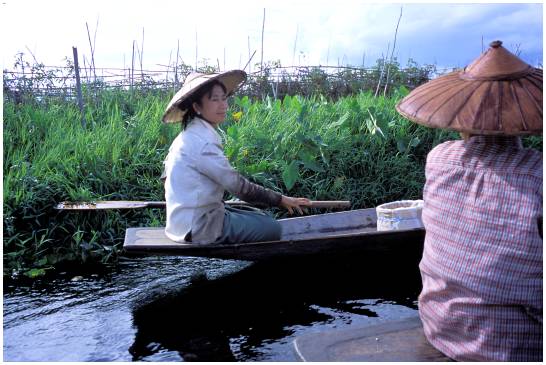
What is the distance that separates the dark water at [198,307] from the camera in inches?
123

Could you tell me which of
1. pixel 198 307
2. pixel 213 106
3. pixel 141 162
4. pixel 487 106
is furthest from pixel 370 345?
pixel 141 162

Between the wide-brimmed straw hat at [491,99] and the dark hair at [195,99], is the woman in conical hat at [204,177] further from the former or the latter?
the wide-brimmed straw hat at [491,99]

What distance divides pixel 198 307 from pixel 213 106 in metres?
1.25

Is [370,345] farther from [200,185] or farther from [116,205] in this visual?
[116,205]

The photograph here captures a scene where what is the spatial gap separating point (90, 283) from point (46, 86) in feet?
13.4

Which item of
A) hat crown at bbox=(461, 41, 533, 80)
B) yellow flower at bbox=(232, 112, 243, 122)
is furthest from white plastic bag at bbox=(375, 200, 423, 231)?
yellow flower at bbox=(232, 112, 243, 122)

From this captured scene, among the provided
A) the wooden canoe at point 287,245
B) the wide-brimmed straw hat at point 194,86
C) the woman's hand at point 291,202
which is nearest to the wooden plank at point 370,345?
the wooden canoe at point 287,245

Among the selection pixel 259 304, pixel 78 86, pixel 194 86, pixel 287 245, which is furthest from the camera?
pixel 78 86

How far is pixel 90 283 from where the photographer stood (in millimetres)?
4129

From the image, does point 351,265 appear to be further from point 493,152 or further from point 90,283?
point 493,152

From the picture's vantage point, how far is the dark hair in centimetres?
350

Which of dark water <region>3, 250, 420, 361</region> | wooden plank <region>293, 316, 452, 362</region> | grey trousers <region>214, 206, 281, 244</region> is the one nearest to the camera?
wooden plank <region>293, 316, 452, 362</region>

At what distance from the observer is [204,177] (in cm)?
348

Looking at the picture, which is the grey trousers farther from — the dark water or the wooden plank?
the wooden plank
